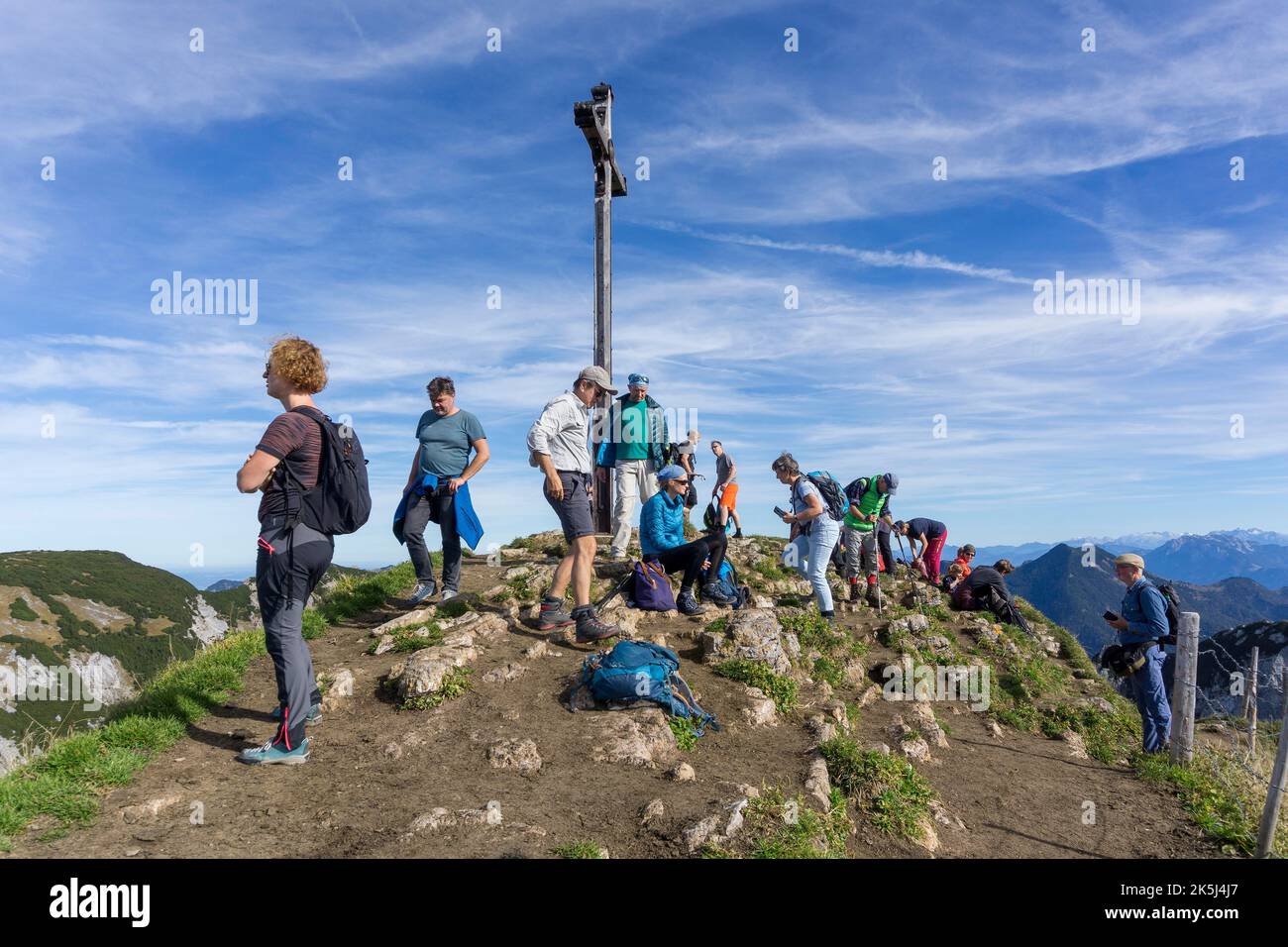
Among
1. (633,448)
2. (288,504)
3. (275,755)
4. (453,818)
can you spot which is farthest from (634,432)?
(453,818)

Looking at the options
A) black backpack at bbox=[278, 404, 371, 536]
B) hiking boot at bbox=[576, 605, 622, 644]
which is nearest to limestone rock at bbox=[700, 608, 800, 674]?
hiking boot at bbox=[576, 605, 622, 644]

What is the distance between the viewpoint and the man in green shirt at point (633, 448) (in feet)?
39.7

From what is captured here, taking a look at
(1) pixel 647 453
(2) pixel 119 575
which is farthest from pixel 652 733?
(2) pixel 119 575

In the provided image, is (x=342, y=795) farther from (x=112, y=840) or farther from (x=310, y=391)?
(x=310, y=391)

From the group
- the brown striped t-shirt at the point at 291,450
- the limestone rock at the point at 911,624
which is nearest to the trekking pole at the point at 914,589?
the limestone rock at the point at 911,624

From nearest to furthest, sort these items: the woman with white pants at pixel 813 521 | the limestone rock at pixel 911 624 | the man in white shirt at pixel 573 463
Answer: the man in white shirt at pixel 573 463 → the woman with white pants at pixel 813 521 → the limestone rock at pixel 911 624

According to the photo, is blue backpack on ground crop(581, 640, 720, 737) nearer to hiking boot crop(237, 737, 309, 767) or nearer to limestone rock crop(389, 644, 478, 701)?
limestone rock crop(389, 644, 478, 701)

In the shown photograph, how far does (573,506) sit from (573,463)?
51cm

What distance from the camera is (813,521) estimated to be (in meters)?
11.7

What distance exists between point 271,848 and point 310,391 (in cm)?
351

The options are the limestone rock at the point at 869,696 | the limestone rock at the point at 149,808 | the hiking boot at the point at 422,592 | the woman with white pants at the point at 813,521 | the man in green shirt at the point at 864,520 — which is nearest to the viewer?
the limestone rock at the point at 149,808

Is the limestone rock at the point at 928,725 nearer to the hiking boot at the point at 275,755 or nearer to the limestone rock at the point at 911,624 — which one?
the limestone rock at the point at 911,624

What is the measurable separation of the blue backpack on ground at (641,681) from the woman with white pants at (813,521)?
4.29m
